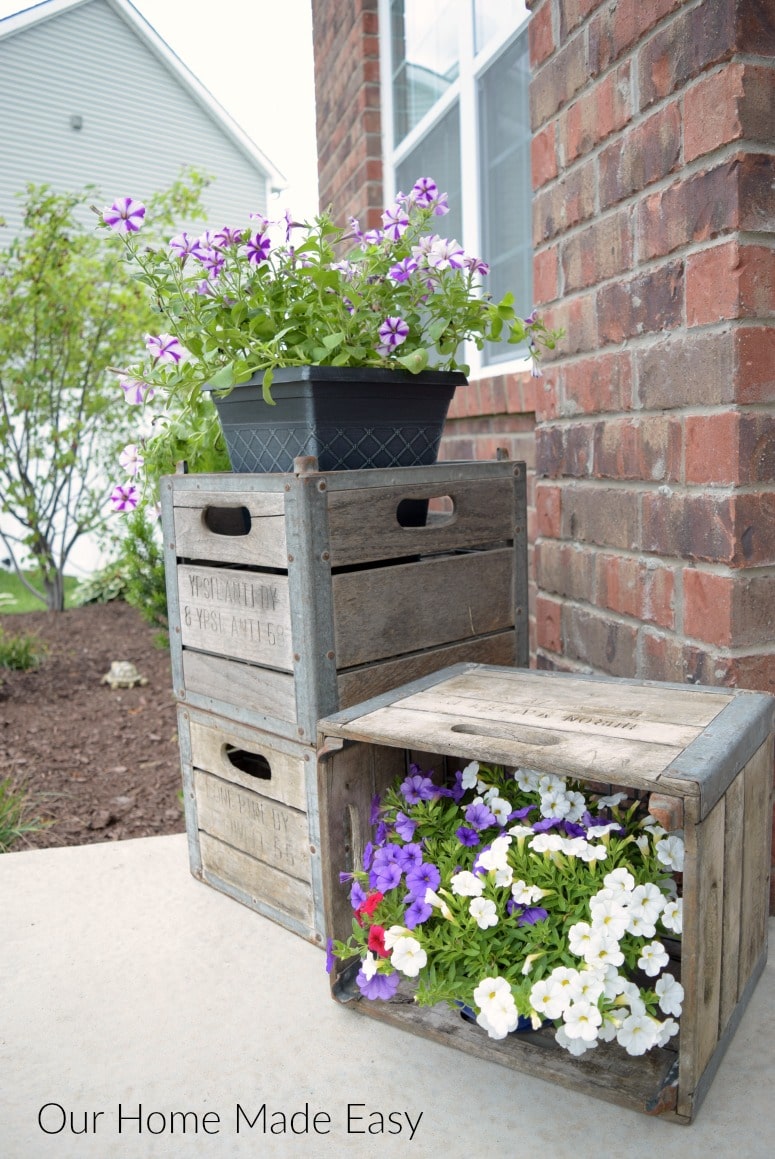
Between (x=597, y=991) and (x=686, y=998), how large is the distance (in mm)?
96

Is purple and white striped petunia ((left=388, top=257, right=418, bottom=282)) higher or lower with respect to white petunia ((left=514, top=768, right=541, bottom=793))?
higher

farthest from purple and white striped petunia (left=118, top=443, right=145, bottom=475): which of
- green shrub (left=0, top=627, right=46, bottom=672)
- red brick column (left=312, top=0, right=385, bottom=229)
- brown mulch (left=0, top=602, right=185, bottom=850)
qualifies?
green shrub (left=0, top=627, right=46, bottom=672)

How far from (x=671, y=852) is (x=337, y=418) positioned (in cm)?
83

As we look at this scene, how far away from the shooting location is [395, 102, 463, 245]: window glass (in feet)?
9.78

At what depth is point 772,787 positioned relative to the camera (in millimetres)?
1486

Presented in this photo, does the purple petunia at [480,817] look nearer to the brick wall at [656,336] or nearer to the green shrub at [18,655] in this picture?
the brick wall at [656,336]

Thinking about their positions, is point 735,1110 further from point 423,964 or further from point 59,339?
point 59,339

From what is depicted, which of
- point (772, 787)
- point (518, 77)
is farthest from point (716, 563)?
point (518, 77)

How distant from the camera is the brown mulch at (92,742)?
2947 mm

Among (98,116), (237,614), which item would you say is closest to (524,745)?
(237,614)

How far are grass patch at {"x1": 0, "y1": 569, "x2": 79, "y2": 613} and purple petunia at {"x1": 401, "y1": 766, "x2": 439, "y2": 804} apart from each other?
18.1ft

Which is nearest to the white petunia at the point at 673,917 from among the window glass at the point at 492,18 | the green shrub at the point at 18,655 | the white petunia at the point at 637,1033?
the white petunia at the point at 637,1033

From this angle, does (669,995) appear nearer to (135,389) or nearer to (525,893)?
(525,893)

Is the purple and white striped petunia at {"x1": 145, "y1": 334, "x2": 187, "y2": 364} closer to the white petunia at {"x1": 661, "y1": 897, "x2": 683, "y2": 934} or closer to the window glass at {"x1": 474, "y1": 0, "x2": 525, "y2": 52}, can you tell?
the white petunia at {"x1": 661, "y1": 897, "x2": 683, "y2": 934}
